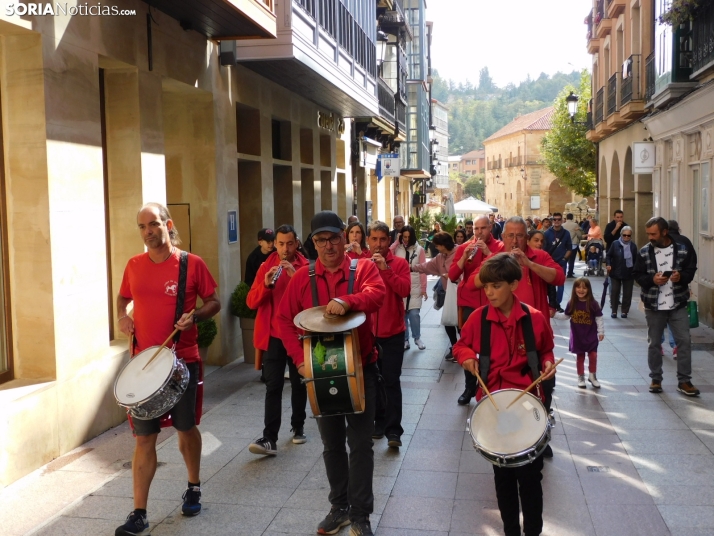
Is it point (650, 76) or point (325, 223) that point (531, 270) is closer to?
point (325, 223)

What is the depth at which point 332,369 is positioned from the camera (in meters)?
4.92

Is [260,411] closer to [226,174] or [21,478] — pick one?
[21,478]

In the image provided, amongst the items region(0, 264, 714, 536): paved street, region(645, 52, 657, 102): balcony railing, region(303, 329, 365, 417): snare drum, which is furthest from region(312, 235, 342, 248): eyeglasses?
region(645, 52, 657, 102): balcony railing

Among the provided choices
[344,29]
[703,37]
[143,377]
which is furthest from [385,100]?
[143,377]

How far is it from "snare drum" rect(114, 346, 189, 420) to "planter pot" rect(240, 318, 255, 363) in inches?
242

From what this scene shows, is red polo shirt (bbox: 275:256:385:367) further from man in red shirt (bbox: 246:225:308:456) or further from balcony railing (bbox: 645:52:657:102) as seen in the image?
balcony railing (bbox: 645:52:657:102)

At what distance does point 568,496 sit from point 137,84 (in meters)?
5.74

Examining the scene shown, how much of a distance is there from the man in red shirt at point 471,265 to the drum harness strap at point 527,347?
8.85 ft

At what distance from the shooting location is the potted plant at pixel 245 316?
456 inches

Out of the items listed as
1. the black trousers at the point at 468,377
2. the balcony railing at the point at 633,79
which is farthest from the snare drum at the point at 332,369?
the balcony railing at the point at 633,79

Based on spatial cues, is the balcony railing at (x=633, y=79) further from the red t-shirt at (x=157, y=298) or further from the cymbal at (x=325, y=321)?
the cymbal at (x=325, y=321)

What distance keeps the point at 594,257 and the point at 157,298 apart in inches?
794

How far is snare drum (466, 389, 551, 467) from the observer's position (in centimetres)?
439

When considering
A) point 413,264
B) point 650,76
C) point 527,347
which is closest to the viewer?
point 527,347
